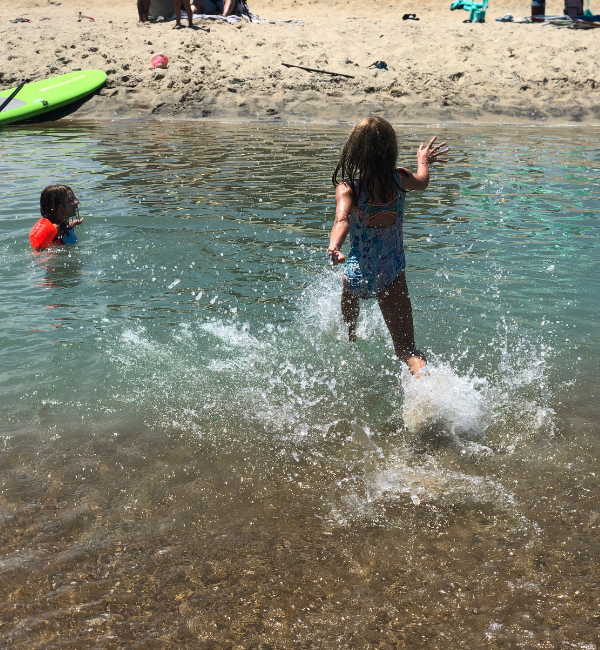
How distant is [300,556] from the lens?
10.00 ft

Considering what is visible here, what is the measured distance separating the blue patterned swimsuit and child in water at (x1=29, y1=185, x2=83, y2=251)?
3.91 meters

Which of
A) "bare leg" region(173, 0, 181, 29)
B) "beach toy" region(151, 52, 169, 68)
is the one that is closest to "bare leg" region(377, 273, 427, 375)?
"beach toy" region(151, 52, 169, 68)

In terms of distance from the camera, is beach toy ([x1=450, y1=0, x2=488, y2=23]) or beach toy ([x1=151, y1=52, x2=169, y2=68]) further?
beach toy ([x1=450, y1=0, x2=488, y2=23])

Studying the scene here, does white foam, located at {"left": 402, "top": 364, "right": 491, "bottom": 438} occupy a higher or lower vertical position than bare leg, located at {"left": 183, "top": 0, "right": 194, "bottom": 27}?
lower

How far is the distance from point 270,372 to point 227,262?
247 centimetres

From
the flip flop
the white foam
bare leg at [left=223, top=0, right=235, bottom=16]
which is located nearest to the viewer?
the white foam

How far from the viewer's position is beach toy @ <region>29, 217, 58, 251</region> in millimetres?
7242

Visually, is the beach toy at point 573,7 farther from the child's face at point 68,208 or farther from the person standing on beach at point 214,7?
the child's face at point 68,208

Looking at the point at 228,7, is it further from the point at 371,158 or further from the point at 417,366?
the point at 417,366

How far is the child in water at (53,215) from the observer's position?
7.22 meters

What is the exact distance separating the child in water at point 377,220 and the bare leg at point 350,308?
14cm

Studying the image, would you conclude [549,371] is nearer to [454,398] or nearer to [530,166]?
[454,398]

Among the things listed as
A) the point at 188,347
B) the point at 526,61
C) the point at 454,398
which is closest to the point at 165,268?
the point at 188,347

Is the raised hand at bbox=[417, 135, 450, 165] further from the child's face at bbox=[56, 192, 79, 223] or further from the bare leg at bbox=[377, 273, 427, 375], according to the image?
the child's face at bbox=[56, 192, 79, 223]
